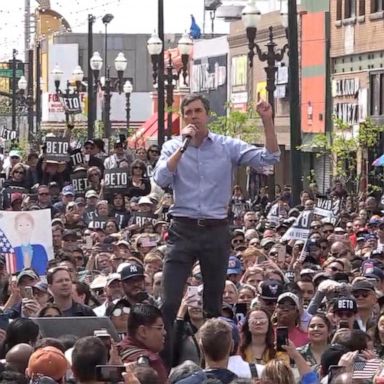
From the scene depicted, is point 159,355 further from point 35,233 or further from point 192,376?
point 35,233

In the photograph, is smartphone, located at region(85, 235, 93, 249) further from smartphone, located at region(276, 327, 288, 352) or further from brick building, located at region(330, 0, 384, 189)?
brick building, located at region(330, 0, 384, 189)

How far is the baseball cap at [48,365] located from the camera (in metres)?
8.24

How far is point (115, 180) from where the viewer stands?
23.3m

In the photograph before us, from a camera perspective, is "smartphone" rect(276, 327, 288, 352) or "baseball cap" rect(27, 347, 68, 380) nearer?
"baseball cap" rect(27, 347, 68, 380)

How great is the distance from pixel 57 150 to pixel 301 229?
7.72m

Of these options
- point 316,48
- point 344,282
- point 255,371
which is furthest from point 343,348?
point 316,48

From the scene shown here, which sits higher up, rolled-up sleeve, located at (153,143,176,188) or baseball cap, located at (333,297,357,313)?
rolled-up sleeve, located at (153,143,176,188)

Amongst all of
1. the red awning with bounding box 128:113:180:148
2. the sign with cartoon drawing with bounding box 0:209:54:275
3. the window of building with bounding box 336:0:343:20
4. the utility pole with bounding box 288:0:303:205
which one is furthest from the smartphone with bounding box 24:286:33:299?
the red awning with bounding box 128:113:180:148

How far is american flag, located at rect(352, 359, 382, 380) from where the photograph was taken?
26.7 ft

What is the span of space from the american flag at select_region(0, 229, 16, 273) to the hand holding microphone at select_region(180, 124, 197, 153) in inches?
219

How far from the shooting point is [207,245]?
1047 centimetres

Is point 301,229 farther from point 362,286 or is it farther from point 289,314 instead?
point 289,314

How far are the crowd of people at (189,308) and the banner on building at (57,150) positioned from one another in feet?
12.5

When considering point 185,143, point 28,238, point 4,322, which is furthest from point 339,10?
point 185,143
